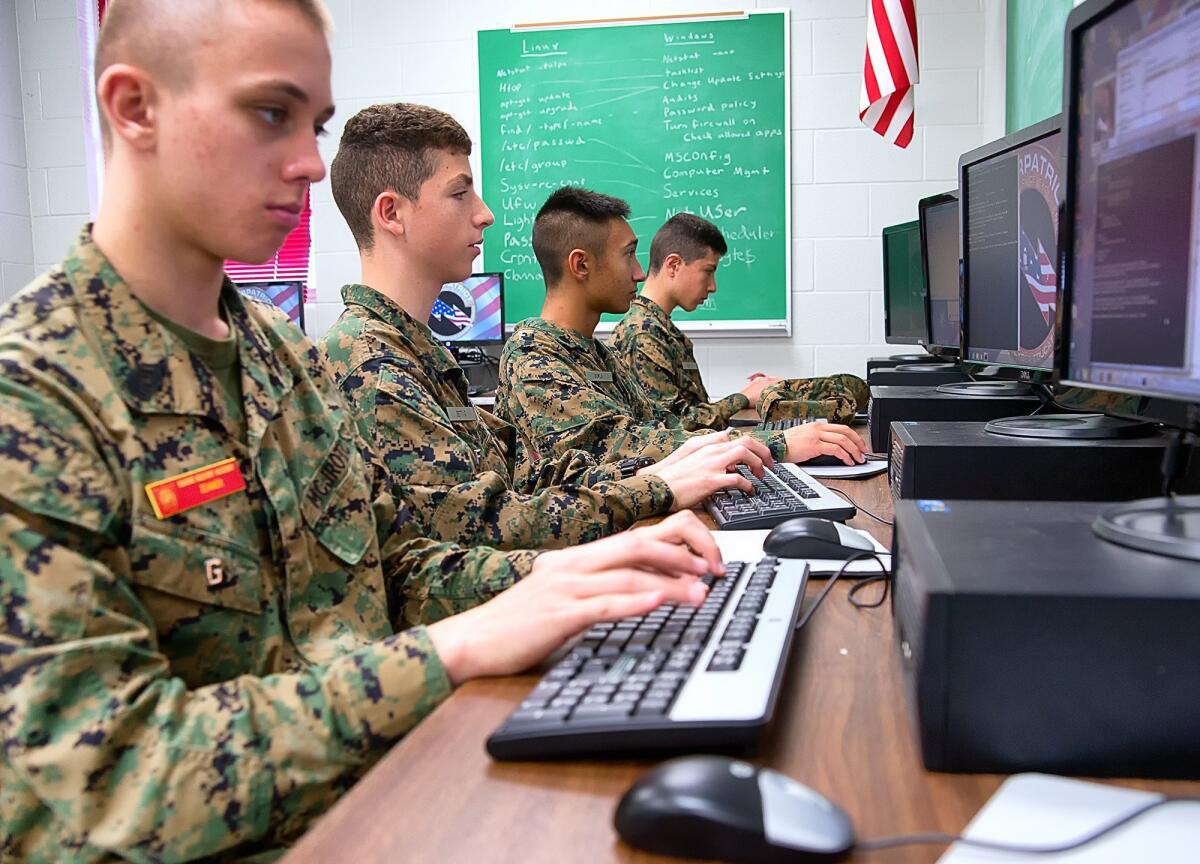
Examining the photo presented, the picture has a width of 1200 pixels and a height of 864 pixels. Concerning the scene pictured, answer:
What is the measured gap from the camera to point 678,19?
403cm

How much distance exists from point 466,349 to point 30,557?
330 cm

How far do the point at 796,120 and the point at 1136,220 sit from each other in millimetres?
3320

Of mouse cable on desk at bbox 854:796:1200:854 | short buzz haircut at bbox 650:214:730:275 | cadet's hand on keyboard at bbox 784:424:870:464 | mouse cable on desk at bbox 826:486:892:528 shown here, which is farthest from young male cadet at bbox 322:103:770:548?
short buzz haircut at bbox 650:214:730:275

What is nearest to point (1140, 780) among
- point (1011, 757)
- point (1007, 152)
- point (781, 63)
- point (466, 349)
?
point (1011, 757)

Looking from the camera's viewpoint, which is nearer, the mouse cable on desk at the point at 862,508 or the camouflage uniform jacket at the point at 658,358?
the mouse cable on desk at the point at 862,508

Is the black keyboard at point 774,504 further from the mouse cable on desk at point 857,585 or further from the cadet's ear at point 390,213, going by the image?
the cadet's ear at point 390,213

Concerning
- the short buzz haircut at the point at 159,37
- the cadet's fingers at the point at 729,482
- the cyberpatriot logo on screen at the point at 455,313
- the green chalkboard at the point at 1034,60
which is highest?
the green chalkboard at the point at 1034,60

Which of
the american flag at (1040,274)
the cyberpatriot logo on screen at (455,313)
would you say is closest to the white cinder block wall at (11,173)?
the cyberpatriot logo on screen at (455,313)

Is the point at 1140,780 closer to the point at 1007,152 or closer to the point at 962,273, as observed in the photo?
the point at 1007,152

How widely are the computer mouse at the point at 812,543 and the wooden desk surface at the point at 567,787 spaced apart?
0.33 meters

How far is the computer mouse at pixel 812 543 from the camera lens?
1.09m

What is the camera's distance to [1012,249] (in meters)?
1.55

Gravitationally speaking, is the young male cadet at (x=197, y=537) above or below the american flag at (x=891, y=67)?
below

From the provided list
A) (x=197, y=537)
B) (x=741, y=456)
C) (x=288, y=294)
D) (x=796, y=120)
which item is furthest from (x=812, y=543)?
(x=288, y=294)
